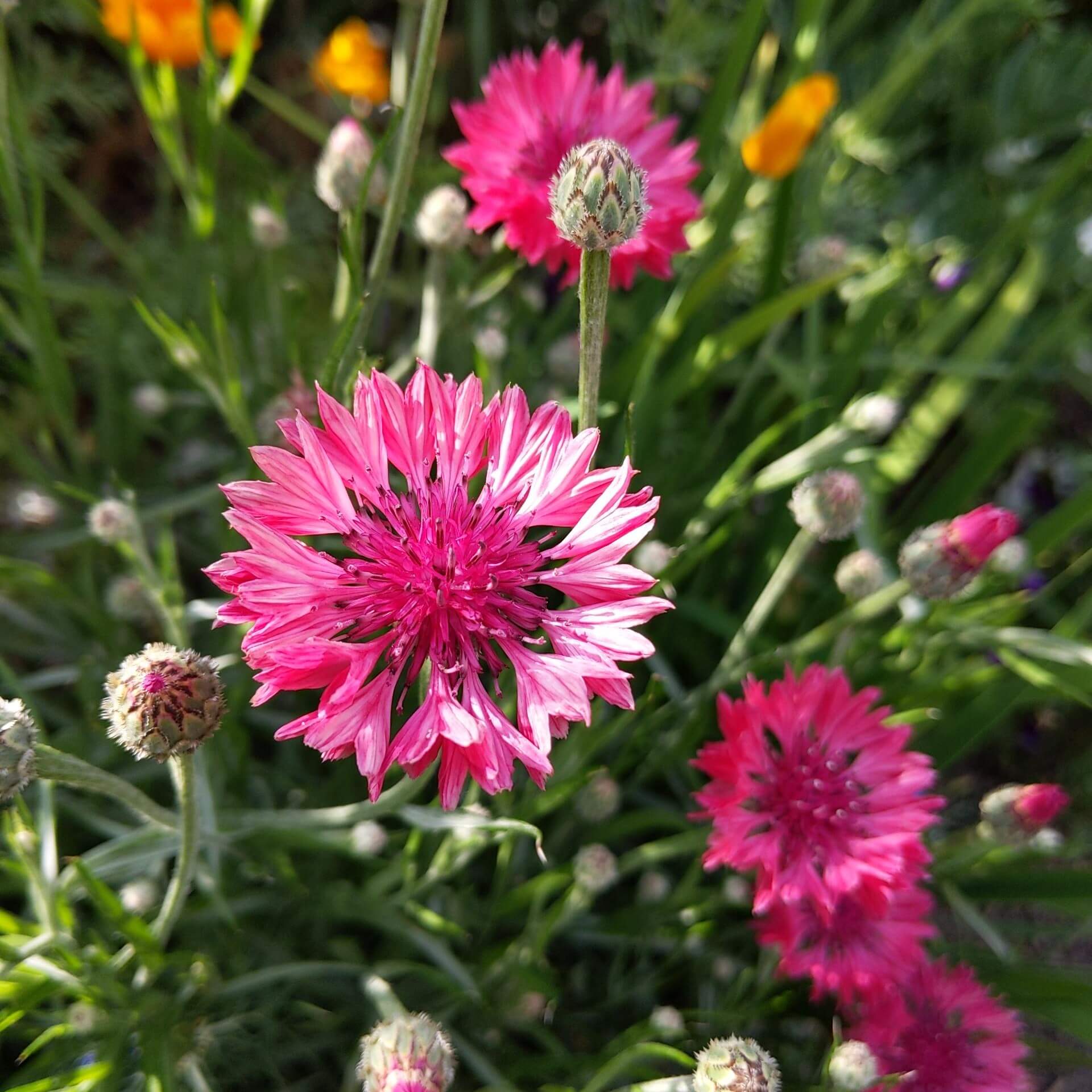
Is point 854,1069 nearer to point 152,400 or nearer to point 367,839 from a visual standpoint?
point 367,839

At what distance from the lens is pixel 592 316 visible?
0.78 m

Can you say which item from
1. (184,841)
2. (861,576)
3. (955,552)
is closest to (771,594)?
(861,576)

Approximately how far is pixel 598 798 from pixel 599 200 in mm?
700

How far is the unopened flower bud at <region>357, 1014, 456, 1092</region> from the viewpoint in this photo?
0.76 meters

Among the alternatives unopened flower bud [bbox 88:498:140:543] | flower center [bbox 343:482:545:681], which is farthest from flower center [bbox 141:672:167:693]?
unopened flower bud [bbox 88:498:140:543]

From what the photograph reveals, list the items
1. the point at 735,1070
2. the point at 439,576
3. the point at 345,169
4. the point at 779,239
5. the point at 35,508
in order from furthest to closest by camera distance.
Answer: the point at 779,239 → the point at 35,508 → the point at 345,169 → the point at 439,576 → the point at 735,1070

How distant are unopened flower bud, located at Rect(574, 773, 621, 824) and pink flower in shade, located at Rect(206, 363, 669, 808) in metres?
0.24

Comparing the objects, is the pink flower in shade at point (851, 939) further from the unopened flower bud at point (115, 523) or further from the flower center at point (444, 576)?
the unopened flower bud at point (115, 523)

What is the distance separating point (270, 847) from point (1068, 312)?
55.6 inches

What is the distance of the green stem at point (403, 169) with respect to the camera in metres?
0.83

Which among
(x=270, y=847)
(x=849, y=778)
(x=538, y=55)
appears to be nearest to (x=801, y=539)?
(x=849, y=778)

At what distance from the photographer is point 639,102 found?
3.97 ft

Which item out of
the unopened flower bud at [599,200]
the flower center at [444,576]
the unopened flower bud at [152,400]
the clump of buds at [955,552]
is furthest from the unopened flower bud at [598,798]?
the unopened flower bud at [152,400]

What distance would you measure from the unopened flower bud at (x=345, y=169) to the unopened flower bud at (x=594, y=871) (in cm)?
80
